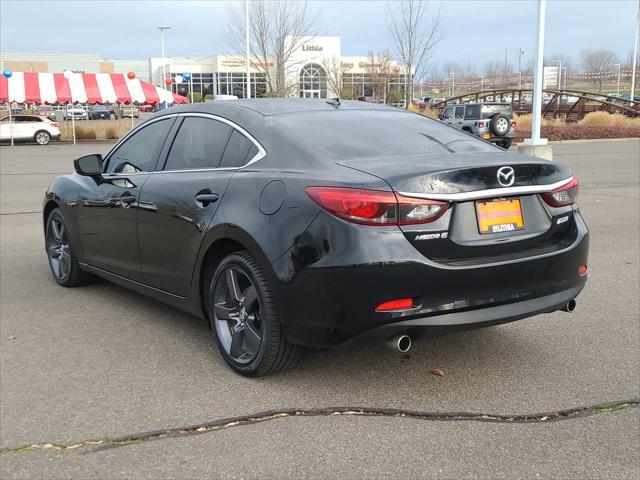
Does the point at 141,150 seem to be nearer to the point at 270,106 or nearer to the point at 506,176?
the point at 270,106

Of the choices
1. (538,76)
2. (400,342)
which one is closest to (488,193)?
(400,342)

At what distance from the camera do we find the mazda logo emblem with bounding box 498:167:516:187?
11.8 ft

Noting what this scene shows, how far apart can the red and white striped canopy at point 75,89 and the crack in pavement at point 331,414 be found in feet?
107

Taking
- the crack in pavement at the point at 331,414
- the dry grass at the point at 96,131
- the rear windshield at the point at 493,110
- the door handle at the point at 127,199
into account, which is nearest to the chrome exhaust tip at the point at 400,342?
the crack in pavement at the point at 331,414

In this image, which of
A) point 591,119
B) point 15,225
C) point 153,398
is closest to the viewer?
point 153,398

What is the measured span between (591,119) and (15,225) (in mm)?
28817

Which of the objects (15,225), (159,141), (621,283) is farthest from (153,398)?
(15,225)

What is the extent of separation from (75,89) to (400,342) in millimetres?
34104

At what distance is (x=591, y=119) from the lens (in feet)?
106

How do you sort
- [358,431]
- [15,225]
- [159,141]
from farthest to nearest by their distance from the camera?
[15,225] → [159,141] → [358,431]

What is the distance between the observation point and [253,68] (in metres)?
47.7

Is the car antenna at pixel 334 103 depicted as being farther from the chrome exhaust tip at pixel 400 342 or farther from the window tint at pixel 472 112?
the window tint at pixel 472 112

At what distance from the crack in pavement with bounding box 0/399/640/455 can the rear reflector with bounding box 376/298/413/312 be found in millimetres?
565

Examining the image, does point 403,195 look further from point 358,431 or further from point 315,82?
point 315,82
